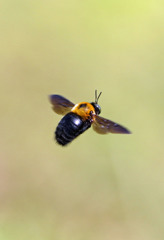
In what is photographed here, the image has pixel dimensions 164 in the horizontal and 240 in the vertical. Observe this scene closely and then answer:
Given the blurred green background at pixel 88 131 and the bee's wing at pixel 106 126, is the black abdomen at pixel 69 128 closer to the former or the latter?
the bee's wing at pixel 106 126

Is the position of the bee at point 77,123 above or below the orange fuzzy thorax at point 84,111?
below

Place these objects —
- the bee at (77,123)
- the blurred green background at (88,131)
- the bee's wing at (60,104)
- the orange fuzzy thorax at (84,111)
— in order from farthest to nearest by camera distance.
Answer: the blurred green background at (88,131) < the bee's wing at (60,104) < the orange fuzzy thorax at (84,111) < the bee at (77,123)

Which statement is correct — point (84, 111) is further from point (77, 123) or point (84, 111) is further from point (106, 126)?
point (106, 126)

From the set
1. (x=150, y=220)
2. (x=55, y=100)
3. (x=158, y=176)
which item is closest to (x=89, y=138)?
(x=158, y=176)

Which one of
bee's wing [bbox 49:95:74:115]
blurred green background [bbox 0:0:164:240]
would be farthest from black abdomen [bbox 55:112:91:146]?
blurred green background [bbox 0:0:164:240]

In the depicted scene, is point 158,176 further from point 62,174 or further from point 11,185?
point 11,185

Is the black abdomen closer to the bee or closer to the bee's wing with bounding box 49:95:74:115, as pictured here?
the bee

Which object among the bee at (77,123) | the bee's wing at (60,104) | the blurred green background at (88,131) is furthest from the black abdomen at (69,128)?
the blurred green background at (88,131)
